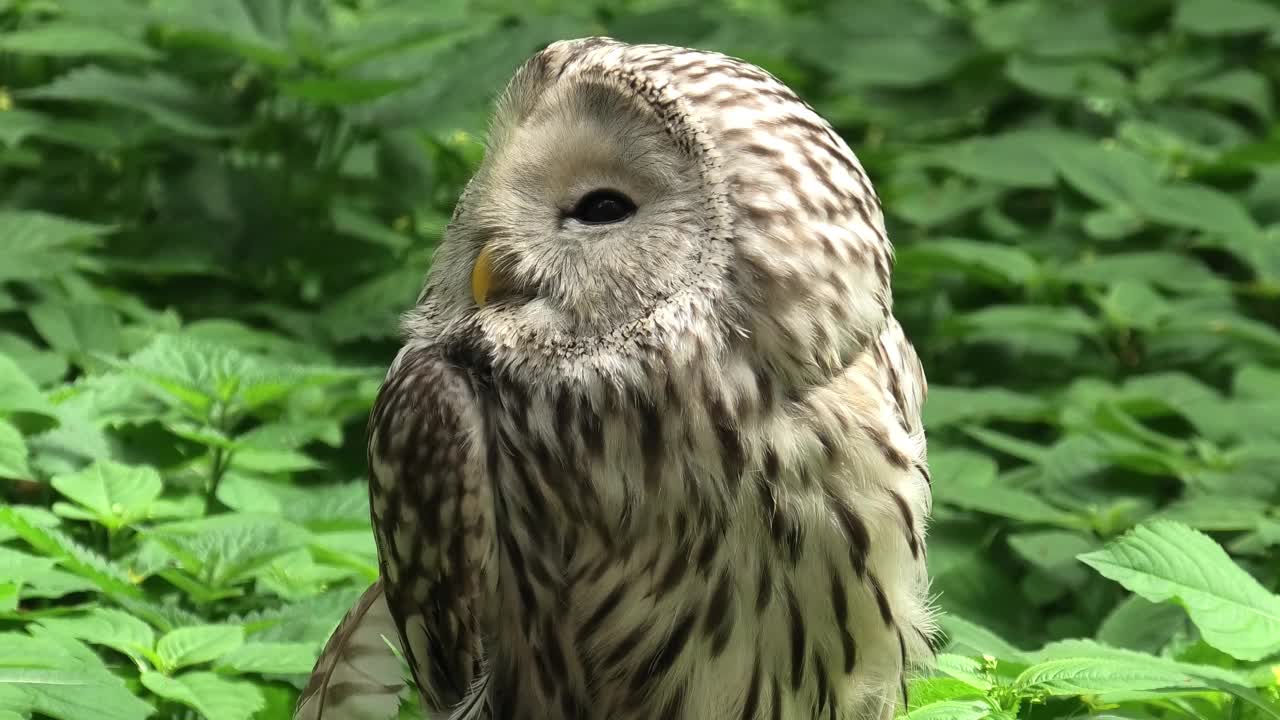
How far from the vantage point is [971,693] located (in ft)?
8.79

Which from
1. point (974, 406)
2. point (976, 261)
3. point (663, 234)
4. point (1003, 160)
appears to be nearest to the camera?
point (663, 234)

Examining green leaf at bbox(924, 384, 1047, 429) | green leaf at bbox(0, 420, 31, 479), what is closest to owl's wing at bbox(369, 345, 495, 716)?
green leaf at bbox(0, 420, 31, 479)

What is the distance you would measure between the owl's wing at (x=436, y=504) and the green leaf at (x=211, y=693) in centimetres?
32

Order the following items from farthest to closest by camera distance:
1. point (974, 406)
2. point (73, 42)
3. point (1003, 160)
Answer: point (1003, 160) < point (73, 42) < point (974, 406)

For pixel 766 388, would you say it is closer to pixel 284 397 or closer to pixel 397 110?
pixel 284 397

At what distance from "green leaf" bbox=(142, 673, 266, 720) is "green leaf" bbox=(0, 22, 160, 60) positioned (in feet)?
7.79

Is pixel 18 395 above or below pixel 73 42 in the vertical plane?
below

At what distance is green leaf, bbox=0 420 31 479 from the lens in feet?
10.0

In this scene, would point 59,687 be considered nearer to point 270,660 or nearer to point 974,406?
point 270,660

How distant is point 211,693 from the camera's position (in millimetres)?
2646

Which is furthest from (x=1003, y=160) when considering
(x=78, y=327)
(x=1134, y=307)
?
(x=78, y=327)

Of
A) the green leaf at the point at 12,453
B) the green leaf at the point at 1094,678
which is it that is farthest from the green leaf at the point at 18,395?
the green leaf at the point at 1094,678

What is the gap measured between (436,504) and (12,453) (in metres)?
1.12

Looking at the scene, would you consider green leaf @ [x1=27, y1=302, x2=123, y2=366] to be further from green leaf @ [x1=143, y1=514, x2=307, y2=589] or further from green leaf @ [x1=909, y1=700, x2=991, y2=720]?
green leaf @ [x1=909, y1=700, x2=991, y2=720]
